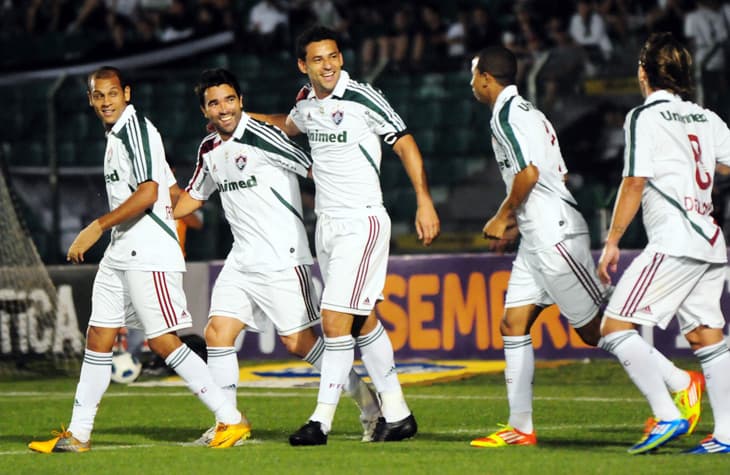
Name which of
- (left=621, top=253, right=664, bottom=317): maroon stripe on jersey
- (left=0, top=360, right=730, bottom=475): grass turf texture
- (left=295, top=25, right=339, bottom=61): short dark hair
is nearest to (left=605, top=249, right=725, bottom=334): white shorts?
(left=621, top=253, right=664, bottom=317): maroon stripe on jersey

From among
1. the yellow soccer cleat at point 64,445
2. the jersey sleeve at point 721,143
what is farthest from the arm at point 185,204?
the jersey sleeve at point 721,143

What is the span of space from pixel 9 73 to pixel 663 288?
13.9 meters

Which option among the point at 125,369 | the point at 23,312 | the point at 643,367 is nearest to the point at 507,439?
the point at 643,367

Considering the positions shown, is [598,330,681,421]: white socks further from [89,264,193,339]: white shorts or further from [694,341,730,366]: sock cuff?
[89,264,193,339]: white shorts

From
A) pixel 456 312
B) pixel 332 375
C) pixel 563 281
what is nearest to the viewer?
pixel 563 281

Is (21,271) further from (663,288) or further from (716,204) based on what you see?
(663,288)

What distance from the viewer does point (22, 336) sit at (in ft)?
45.1

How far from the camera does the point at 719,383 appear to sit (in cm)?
708

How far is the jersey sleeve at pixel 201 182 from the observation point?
841 centimetres

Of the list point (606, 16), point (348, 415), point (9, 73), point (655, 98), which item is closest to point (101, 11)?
point (9, 73)

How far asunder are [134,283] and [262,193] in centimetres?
90

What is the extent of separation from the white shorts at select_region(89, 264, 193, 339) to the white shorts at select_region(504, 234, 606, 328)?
72.0 inches

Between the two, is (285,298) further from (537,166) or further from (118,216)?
(537,166)

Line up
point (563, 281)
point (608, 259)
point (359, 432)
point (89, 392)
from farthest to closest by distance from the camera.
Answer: point (359, 432) < point (89, 392) < point (563, 281) < point (608, 259)
